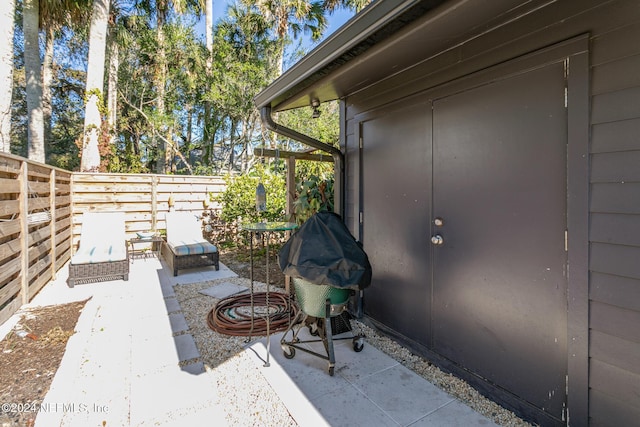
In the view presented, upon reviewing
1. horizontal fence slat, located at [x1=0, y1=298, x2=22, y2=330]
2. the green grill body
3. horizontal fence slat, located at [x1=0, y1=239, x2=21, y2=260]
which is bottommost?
horizontal fence slat, located at [x1=0, y1=298, x2=22, y2=330]

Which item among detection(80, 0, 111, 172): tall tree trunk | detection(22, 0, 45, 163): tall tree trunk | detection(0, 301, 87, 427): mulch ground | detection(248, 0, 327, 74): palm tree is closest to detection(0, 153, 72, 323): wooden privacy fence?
detection(0, 301, 87, 427): mulch ground

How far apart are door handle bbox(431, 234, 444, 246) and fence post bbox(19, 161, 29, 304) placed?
4379 millimetres

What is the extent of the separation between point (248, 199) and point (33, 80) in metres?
6.23

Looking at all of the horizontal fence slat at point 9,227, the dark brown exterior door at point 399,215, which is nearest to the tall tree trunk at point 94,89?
the horizontal fence slat at point 9,227

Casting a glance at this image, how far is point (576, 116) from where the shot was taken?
1640 millimetres

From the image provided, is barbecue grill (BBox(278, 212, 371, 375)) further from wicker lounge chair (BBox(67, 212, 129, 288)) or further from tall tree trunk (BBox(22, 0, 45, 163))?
tall tree trunk (BBox(22, 0, 45, 163))

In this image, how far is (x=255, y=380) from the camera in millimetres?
2291

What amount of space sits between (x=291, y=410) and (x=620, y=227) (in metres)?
2.06

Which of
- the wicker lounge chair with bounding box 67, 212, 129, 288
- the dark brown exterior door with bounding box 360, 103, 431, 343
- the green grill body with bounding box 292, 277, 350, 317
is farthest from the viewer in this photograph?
the wicker lounge chair with bounding box 67, 212, 129, 288

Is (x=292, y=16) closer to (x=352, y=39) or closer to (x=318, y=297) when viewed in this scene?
(x=352, y=39)

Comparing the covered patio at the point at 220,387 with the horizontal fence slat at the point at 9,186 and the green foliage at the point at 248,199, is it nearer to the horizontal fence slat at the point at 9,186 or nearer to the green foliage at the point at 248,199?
the horizontal fence slat at the point at 9,186

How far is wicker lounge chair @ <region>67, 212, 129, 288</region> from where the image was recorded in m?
4.33

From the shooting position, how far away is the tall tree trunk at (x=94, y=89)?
271 inches

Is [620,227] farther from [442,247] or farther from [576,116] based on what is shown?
[442,247]
